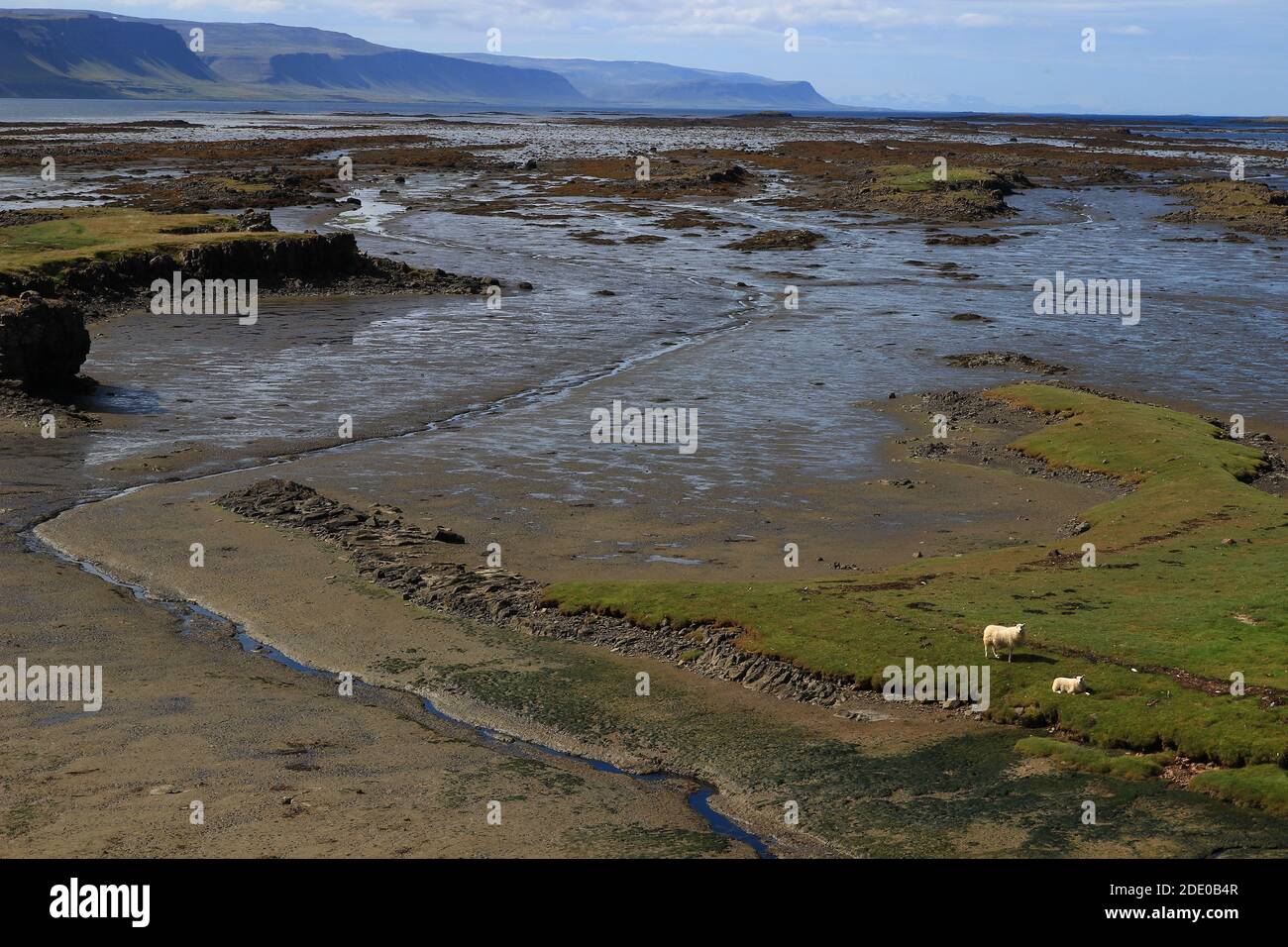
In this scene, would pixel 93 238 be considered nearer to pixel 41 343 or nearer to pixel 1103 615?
pixel 41 343

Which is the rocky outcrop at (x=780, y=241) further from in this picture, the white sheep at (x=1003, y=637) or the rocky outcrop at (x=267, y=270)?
the white sheep at (x=1003, y=637)

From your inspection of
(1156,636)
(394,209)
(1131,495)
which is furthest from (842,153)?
(1156,636)

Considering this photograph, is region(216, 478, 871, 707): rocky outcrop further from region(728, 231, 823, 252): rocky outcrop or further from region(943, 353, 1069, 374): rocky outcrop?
region(728, 231, 823, 252): rocky outcrop

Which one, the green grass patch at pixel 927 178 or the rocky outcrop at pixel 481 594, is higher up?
the green grass patch at pixel 927 178

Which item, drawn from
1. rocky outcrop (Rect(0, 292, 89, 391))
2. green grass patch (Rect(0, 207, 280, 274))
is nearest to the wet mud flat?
rocky outcrop (Rect(0, 292, 89, 391))

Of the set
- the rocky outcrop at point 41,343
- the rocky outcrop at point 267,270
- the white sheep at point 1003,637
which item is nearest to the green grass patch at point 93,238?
the rocky outcrop at point 267,270

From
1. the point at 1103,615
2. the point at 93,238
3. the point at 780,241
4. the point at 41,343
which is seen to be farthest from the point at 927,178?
the point at 1103,615
